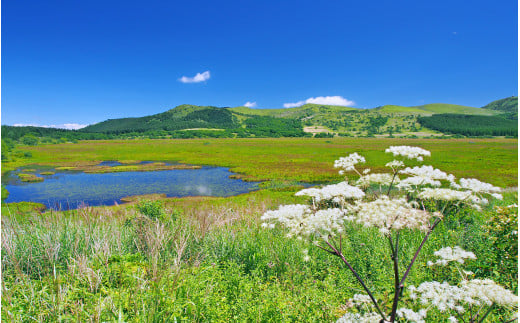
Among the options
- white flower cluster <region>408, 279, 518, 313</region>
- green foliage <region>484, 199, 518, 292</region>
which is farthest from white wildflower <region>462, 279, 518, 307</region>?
green foliage <region>484, 199, 518, 292</region>

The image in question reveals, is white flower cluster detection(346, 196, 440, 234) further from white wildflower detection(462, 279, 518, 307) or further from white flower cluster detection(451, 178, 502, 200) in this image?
white wildflower detection(462, 279, 518, 307)

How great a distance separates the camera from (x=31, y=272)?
5.71 meters

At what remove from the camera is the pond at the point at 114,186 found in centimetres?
3006

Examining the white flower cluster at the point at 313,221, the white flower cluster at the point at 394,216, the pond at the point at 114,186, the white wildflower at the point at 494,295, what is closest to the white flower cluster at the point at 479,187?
the white flower cluster at the point at 394,216

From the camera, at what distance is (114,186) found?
121ft

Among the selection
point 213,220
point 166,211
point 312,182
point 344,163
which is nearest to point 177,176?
point 312,182

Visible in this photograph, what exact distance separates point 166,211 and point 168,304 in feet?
31.2

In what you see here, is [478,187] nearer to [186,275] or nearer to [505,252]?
[505,252]

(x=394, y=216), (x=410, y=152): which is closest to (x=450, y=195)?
(x=410, y=152)

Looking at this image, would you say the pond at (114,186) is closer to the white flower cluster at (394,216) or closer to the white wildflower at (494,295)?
the white flower cluster at (394,216)

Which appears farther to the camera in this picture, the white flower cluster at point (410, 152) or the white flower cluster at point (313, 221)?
the white flower cluster at point (410, 152)

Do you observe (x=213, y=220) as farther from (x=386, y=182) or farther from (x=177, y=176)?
(x=177, y=176)

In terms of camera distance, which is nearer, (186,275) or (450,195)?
(450,195)

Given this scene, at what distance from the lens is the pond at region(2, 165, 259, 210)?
30062 mm
